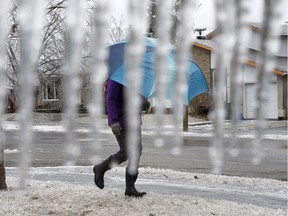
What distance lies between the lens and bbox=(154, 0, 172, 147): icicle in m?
1.11

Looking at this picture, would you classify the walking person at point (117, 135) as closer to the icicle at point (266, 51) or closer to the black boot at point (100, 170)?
the black boot at point (100, 170)

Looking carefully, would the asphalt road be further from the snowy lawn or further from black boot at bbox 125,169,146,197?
black boot at bbox 125,169,146,197

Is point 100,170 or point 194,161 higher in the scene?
point 100,170

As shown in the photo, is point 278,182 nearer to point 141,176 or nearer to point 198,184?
point 198,184

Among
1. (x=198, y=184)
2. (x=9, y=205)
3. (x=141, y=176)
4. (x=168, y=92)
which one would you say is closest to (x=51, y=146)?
(x=141, y=176)

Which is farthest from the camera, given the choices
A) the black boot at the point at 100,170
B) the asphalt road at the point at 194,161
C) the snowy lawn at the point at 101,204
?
the asphalt road at the point at 194,161

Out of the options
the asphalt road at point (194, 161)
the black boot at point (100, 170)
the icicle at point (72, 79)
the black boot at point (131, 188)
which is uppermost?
the icicle at point (72, 79)

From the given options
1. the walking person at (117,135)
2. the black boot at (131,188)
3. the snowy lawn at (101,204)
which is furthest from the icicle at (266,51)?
the black boot at (131,188)

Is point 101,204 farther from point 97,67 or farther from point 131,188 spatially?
point 97,67

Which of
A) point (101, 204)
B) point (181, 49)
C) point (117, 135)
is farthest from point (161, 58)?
point (101, 204)

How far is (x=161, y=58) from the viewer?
3.65ft

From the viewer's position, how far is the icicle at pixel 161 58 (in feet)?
3.63

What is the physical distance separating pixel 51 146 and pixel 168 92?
13825 mm

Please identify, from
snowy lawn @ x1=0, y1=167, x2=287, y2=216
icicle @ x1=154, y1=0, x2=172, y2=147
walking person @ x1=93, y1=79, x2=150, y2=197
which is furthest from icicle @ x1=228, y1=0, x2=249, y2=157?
snowy lawn @ x1=0, y1=167, x2=287, y2=216
